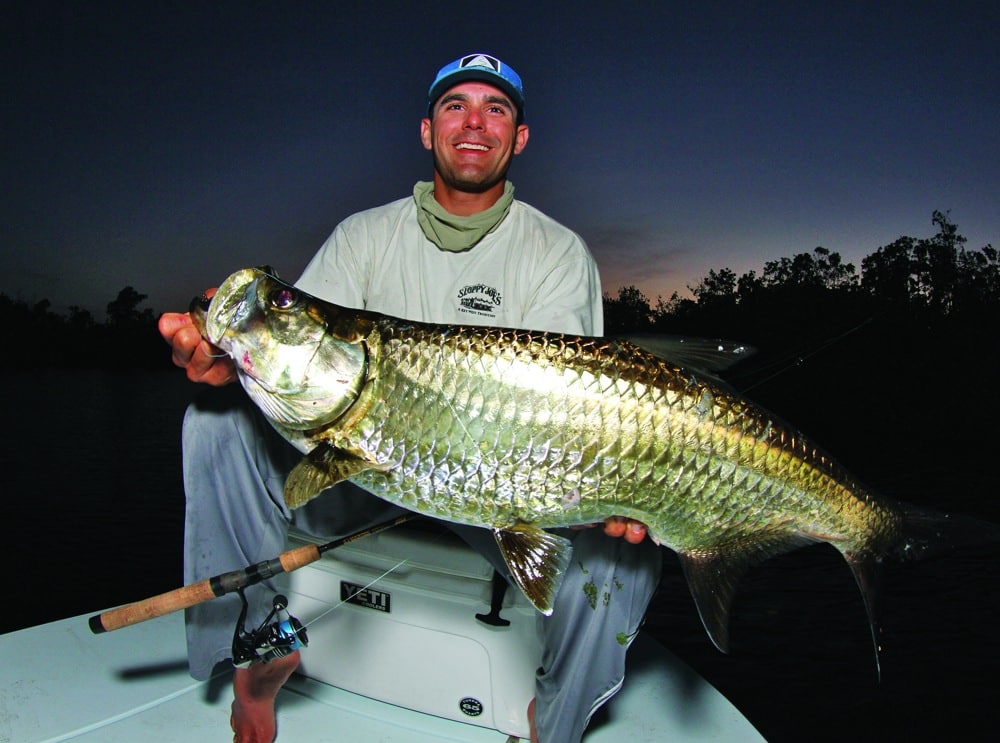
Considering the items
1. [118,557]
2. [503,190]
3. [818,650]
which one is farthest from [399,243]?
[118,557]

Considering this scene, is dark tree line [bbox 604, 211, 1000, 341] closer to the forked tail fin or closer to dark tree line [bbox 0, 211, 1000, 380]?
dark tree line [bbox 0, 211, 1000, 380]

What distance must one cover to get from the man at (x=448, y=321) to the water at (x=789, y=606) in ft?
18.3

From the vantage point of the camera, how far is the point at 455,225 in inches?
132

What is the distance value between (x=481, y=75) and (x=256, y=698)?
2901 millimetres

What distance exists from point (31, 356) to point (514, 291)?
382 ft

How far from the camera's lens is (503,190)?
3553 millimetres

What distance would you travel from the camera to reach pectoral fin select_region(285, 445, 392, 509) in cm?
225

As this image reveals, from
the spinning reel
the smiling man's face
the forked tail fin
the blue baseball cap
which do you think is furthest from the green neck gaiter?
the forked tail fin

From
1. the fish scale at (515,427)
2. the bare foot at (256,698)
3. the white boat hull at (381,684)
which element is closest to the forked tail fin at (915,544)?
the fish scale at (515,427)

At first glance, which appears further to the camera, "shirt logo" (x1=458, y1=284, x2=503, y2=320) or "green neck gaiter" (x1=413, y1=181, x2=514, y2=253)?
"green neck gaiter" (x1=413, y1=181, x2=514, y2=253)

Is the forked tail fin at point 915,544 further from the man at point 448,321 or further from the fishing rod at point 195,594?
the fishing rod at point 195,594

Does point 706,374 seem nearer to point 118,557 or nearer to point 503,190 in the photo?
point 503,190

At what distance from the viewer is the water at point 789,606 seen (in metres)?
8.26

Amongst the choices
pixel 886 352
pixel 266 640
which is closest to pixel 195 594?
pixel 266 640
